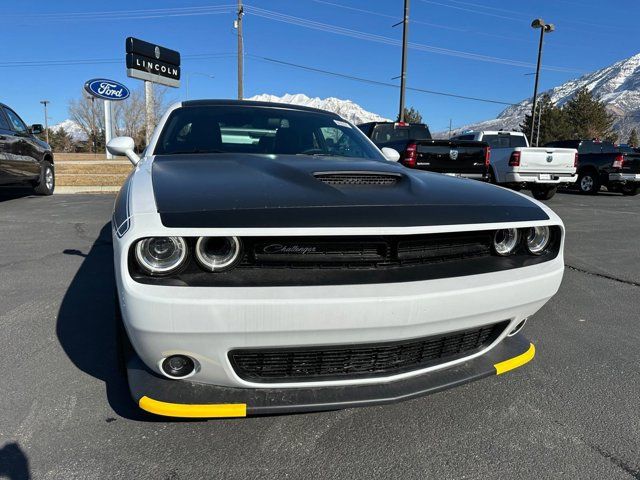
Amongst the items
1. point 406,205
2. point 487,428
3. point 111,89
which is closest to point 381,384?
point 487,428

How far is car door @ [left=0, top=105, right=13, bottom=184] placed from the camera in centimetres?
791

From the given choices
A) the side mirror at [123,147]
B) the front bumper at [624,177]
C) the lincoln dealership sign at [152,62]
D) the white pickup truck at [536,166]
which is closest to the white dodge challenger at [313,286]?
the side mirror at [123,147]

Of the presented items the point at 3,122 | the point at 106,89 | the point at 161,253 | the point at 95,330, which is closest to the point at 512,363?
the point at 161,253

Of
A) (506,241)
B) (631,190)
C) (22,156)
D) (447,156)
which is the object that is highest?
(447,156)

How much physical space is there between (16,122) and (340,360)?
32.4 feet

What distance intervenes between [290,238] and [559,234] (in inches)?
53.1

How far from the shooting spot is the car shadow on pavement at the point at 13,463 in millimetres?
1691

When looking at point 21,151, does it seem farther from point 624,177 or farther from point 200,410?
point 624,177

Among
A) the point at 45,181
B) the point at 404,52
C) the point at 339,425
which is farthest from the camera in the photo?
the point at 404,52

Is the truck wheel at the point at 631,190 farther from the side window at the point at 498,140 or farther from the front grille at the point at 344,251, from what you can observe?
the front grille at the point at 344,251

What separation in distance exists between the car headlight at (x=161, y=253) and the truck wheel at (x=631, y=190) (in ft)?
53.4

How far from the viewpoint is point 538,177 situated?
10.8 m

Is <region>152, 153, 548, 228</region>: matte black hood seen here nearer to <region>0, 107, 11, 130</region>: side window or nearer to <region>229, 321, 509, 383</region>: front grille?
<region>229, 321, 509, 383</region>: front grille

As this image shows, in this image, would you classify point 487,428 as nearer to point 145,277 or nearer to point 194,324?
point 194,324
